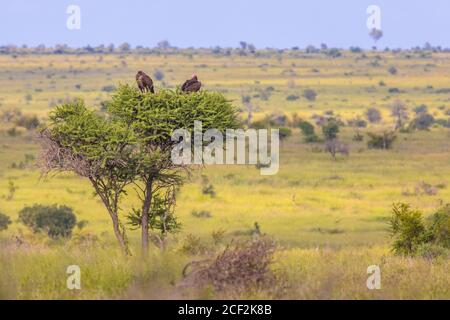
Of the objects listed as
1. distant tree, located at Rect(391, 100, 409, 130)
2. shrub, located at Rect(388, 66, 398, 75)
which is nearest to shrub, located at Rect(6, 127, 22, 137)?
distant tree, located at Rect(391, 100, 409, 130)

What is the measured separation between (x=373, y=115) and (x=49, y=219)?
140 feet

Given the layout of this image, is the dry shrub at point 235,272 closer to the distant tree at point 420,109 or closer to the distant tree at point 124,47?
the distant tree at point 420,109

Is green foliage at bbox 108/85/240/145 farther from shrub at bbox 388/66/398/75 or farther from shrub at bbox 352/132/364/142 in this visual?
shrub at bbox 388/66/398/75

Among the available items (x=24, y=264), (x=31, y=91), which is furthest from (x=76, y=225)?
(x=31, y=91)

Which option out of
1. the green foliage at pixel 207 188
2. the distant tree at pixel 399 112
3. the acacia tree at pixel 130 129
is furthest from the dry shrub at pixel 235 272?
the distant tree at pixel 399 112

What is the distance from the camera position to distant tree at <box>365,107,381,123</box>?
217ft

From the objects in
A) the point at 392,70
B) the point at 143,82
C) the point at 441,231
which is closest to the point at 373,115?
the point at 392,70

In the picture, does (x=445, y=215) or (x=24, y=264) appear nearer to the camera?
(x=24, y=264)

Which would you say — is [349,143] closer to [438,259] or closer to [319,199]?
[319,199]

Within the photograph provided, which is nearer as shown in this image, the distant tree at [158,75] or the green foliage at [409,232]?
the green foliage at [409,232]

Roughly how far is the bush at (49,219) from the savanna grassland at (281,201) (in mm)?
374

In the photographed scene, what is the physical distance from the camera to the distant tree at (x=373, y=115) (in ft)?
217
